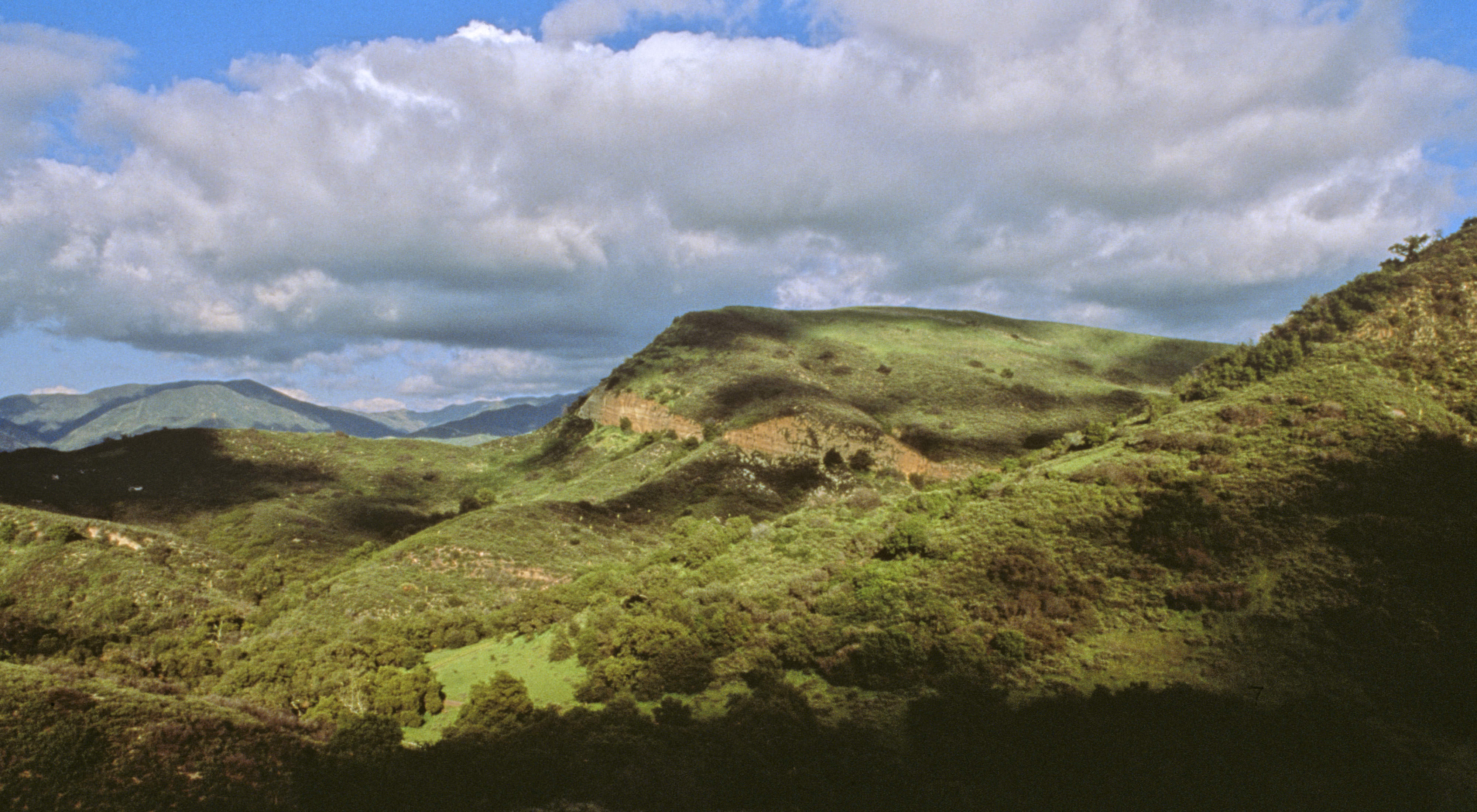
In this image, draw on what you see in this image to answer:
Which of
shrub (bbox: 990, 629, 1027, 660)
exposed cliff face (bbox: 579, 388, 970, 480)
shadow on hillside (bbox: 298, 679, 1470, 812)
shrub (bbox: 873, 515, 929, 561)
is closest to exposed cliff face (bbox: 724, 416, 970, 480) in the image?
exposed cliff face (bbox: 579, 388, 970, 480)

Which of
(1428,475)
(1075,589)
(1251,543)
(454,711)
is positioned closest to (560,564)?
(454,711)

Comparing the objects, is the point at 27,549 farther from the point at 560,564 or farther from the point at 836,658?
the point at 836,658

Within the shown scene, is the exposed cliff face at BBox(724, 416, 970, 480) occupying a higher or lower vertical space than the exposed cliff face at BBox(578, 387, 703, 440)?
lower

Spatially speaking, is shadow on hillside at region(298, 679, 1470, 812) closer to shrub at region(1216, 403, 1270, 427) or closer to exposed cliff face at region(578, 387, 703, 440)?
shrub at region(1216, 403, 1270, 427)

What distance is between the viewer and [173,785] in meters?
14.9

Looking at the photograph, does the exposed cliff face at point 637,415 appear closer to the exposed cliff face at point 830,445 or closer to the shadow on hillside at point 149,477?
the exposed cliff face at point 830,445

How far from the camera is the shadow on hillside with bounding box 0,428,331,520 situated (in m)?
56.5

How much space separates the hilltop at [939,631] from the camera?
14.6 m

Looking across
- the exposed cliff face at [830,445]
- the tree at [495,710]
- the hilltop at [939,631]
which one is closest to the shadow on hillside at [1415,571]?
the hilltop at [939,631]

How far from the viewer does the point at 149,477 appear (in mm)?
63062

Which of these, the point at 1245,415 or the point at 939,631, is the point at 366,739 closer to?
the point at 939,631

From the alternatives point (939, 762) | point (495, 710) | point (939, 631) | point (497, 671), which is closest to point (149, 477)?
point (497, 671)

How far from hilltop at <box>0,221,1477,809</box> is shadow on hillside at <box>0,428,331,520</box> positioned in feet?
61.2

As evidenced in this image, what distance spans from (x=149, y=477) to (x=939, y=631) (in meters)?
72.5
